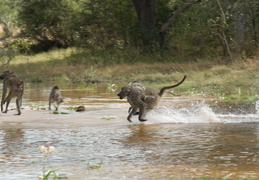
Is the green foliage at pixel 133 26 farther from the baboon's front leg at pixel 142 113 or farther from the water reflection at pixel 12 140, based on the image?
the water reflection at pixel 12 140

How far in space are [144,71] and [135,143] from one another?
1780cm

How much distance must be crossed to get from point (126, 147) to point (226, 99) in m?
8.08

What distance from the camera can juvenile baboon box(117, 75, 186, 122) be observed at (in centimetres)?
1150

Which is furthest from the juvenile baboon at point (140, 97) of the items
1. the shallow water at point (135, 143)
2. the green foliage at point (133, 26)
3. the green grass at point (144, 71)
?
the green foliage at point (133, 26)

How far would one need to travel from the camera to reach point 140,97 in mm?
11602

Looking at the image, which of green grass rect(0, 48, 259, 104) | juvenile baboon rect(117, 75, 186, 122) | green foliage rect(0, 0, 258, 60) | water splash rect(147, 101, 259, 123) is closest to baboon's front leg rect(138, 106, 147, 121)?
juvenile baboon rect(117, 75, 186, 122)

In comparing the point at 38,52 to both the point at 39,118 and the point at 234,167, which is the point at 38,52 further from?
the point at 234,167

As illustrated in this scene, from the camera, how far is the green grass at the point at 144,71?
1832 centimetres

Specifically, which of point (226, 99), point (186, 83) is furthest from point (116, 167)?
point (186, 83)

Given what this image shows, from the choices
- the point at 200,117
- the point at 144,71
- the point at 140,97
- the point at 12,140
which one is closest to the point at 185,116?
the point at 200,117

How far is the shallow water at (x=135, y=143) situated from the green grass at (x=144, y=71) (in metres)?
3.55

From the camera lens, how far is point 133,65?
2933 cm

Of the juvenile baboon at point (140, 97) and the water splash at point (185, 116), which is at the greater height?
the juvenile baboon at point (140, 97)

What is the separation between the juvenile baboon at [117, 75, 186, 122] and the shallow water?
320 mm
